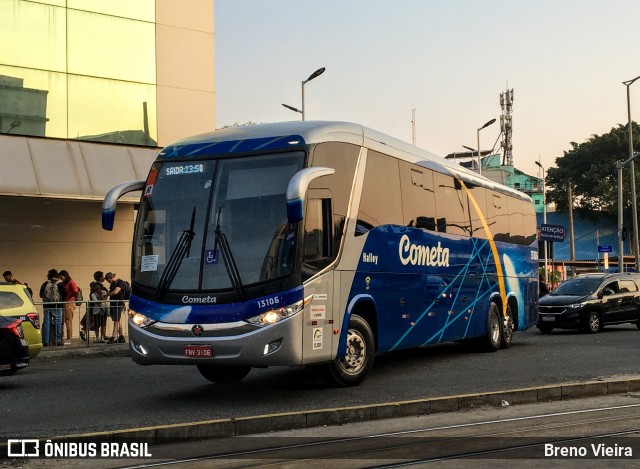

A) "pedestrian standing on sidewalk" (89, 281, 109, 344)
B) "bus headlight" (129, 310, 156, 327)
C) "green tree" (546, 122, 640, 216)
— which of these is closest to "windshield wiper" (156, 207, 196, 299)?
"bus headlight" (129, 310, 156, 327)

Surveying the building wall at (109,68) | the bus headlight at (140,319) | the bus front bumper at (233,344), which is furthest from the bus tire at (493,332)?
the building wall at (109,68)

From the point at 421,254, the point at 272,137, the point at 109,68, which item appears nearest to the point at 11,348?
the point at 272,137

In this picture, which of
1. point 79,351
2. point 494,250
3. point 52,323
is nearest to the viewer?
point 494,250

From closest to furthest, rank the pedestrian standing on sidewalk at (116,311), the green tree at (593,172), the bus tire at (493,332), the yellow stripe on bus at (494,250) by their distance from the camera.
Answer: the yellow stripe on bus at (494,250), the bus tire at (493,332), the pedestrian standing on sidewalk at (116,311), the green tree at (593,172)

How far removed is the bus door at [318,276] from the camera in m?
11.5

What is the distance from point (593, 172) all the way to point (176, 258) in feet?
245

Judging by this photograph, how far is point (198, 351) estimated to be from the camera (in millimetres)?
11258

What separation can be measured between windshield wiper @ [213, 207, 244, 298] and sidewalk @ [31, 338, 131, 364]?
31.7ft

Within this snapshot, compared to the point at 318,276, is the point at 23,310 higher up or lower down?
lower down

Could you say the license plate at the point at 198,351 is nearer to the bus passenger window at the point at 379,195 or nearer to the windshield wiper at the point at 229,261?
the windshield wiper at the point at 229,261

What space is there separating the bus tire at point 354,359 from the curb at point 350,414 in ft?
7.07

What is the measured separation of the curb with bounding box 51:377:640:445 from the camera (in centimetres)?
886

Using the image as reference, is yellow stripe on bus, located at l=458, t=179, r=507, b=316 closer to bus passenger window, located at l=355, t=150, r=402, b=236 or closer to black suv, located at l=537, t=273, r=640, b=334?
bus passenger window, located at l=355, t=150, r=402, b=236

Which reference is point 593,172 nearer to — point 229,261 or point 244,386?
point 244,386
